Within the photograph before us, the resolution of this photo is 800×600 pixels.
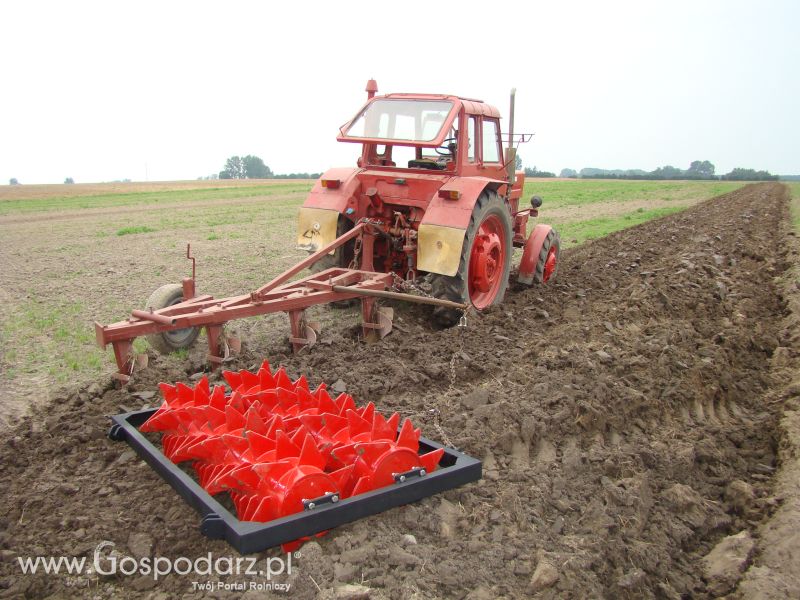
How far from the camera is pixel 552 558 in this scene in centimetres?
283

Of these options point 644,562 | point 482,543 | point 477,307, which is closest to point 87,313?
point 477,307

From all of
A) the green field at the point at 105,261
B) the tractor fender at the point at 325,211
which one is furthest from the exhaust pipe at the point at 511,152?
the green field at the point at 105,261

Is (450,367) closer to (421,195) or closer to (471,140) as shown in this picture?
(421,195)

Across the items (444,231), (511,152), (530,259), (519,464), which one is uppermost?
(511,152)

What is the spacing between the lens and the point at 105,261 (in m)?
10.9

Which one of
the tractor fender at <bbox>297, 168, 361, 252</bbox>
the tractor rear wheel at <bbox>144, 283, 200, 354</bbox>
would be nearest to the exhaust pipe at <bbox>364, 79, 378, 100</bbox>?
the tractor fender at <bbox>297, 168, 361, 252</bbox>

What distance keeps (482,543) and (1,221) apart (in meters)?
20.7

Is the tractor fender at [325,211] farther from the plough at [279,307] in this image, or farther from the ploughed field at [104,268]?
the ploughed field at [104,268]

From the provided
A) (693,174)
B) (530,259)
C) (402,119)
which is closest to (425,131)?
(402,119)

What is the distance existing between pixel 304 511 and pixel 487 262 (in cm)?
436

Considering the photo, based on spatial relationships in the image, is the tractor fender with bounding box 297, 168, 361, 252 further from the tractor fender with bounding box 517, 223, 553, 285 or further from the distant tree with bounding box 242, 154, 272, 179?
the distant tree with bounding box 242, 154, 272, 179

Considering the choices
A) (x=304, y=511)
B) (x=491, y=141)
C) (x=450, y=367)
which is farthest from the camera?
(x=491, y=141)

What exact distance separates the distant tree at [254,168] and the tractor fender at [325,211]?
69.0 meters

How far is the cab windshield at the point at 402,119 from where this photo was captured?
267 inches
